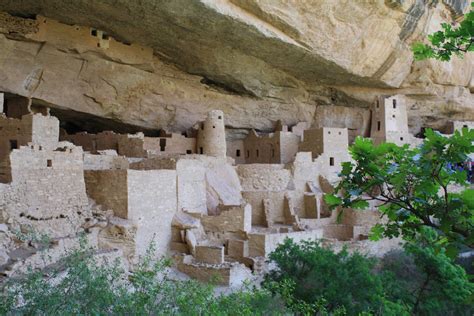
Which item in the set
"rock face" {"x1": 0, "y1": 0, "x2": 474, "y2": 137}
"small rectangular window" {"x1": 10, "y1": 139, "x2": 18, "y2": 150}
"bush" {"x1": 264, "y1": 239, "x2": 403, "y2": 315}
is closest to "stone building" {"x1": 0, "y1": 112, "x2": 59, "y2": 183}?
"small rectangular window" {"x1": 10, "y1": 139, "x2": 18, "y2": 150}

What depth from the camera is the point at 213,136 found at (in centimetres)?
1742

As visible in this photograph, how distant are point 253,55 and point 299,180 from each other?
4.29 meters

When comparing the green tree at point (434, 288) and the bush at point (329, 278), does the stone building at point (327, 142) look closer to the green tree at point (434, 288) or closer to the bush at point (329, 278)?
the green tree at point (434, 288)

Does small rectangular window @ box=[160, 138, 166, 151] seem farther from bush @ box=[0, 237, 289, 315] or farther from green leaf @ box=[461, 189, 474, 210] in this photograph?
green leaf @ box=[461, 189, 474, 210]

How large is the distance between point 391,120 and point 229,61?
7430mm

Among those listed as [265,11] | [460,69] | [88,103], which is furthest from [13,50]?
[460,69]

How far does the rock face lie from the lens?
14023 millimetres

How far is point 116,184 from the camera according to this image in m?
11.4

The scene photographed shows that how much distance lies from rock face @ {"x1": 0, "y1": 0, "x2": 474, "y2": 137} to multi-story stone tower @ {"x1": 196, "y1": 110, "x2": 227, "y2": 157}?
1728mm

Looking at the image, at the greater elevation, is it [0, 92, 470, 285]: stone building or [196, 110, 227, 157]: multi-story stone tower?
[196, 110, 227, 157]: multi-story stone tower

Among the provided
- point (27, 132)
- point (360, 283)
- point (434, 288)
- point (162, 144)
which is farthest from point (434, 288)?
point (27, 132)

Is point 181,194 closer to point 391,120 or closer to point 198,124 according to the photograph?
point 198,124

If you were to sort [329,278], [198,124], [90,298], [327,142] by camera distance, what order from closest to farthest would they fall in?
[90,298] < [329,278] < [198,124] < [327,142]

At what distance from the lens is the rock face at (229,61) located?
1402 centimetres
